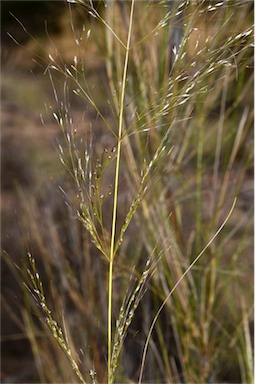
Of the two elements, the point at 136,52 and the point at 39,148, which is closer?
the point at 136,52

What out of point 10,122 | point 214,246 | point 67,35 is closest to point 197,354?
point 214,246

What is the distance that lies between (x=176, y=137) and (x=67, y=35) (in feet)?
5.55

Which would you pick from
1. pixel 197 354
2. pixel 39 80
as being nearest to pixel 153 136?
pixel 197 354

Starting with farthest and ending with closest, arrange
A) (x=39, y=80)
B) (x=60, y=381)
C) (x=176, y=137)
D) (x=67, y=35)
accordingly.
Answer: (x=39, y=80)
(x=67, y=35)
(x=60, y=381)
(x=176, y=137)

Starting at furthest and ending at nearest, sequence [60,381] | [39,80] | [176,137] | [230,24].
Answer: [39,80] → [60,381] → [176,137] → [230,24]

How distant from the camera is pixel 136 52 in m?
1.45

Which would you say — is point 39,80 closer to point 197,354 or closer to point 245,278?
point 245,278

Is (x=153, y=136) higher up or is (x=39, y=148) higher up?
(x=153, y=136)

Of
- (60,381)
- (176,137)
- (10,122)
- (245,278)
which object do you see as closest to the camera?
(176,137)

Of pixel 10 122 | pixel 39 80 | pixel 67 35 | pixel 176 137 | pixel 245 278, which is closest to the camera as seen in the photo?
pixel 176 137

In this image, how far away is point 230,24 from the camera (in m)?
1.42

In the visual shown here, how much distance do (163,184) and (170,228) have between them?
8 centimetres

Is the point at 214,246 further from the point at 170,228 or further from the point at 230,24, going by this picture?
the point at 230,24

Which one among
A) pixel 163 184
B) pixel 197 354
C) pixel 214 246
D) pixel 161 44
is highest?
pixel 161 44
